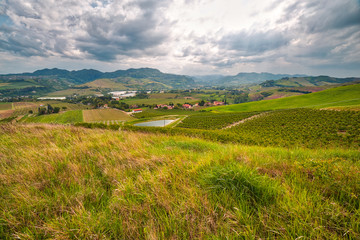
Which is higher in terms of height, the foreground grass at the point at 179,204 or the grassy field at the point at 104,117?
the foreground grass at the point at 179,204

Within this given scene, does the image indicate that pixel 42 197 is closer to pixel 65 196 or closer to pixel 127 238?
pixel 65 196

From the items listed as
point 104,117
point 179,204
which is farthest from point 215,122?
point 104,117

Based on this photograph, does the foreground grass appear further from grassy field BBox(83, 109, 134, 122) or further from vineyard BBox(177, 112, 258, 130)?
grassy field BBox(83, 109, 134, 122)

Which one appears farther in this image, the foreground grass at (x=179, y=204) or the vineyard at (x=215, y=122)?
the vineyard at (x=215, y=122)

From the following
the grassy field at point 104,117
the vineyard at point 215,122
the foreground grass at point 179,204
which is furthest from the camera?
the grassy field at point 104,117

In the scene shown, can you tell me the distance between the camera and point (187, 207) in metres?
1.66

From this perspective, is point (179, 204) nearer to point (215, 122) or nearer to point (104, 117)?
point (215, 122)

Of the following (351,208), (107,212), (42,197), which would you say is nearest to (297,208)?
(351,208)

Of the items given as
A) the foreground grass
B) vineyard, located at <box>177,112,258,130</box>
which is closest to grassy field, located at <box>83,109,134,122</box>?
vineyard, located at <box>177,112,258,130</box>

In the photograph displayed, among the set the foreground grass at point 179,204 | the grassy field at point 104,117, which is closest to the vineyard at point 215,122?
the foreground grass at point 179,204

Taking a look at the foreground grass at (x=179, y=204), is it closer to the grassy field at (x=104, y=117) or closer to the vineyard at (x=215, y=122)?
the vineyard at (x=215, y=122)

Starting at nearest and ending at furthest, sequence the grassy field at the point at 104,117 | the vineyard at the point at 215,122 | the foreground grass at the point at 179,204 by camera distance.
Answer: the foreground grass at the point at 179,204 < the vineyard at the point at 215,122 < the grassy field at the point at 104,117

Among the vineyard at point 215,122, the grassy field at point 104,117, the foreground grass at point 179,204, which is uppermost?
the foreground grass at point 179,204

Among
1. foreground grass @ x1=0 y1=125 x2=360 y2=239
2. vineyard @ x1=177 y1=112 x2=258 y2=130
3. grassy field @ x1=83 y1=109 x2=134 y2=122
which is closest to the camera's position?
foreground grass @ x1=0 y1=125 x2=360 y2=239
